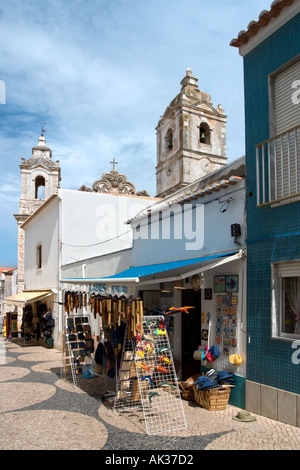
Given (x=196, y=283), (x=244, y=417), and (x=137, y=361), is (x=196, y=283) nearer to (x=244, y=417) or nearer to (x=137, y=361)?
(x=137, y=361)

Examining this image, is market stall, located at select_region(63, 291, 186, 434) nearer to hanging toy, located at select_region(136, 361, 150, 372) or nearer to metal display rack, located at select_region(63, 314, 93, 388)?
hanging toy, located at select_region(136, 361, 150, 372)

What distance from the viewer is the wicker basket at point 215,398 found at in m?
6.39

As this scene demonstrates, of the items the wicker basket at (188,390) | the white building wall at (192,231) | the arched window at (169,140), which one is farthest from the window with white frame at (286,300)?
the arched window at (169,140)

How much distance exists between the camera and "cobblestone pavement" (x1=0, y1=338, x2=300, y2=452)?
5.01 m

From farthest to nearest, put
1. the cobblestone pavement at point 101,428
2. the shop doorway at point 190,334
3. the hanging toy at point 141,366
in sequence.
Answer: the shop doorway at point 190,334 < the hanging toy at point 141,366 < the cobblestone pavement at point 101,428

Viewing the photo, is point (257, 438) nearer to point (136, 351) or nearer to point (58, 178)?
point (136, 351)

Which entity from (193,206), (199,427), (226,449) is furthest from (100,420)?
(193,206)

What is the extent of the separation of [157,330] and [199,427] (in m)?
1.80

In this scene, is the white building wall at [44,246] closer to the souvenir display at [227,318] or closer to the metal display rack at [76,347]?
the metal display rack at [76,347]

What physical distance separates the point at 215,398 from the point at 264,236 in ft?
9.90

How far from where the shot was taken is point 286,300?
19.8ft

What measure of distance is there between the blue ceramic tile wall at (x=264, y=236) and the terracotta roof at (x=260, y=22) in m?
0.28

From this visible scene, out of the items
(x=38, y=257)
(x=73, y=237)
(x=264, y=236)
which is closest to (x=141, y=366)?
(x=264, y=236)

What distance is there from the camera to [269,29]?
6.53 meters
